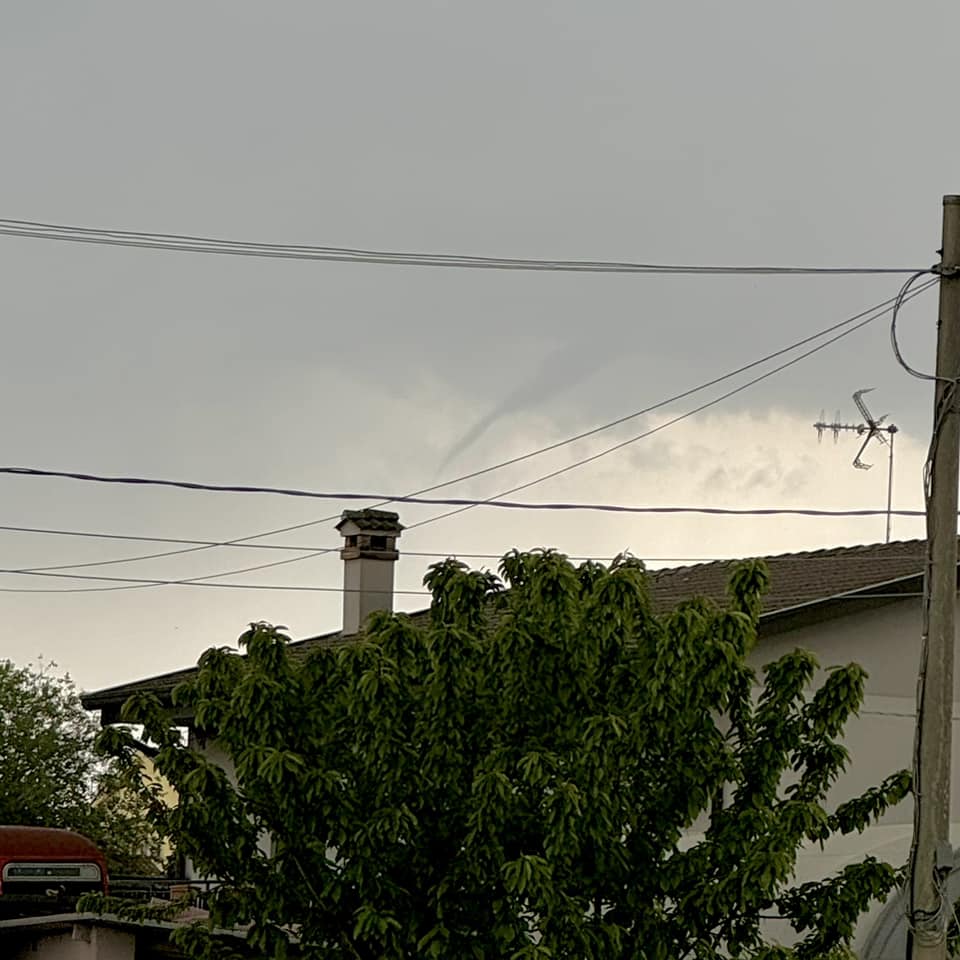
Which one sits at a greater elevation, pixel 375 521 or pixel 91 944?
pixel 375 521

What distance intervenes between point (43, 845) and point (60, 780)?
22.6 meters

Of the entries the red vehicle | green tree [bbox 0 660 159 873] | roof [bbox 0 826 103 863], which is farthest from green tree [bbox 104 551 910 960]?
green tree [bbox 0 660 159 873]

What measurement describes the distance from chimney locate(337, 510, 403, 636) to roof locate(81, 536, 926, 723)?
0.44 m

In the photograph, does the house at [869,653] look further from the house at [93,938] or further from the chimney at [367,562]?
the house at [93,938]

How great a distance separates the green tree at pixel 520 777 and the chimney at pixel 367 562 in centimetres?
1213

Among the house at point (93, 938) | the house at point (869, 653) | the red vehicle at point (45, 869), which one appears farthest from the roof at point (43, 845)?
the house at point (869, 653)

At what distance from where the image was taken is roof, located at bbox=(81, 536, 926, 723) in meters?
19.8

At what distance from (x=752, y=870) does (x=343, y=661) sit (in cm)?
327

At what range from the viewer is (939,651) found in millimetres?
13078

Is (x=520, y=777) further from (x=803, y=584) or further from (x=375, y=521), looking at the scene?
(x=375, y=521)

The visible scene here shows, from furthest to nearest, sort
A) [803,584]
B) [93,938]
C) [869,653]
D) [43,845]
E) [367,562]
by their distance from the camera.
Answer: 1. [43,845]
2. [367,562]
3. [93,938]
4. [803,584]
5. [869,653]

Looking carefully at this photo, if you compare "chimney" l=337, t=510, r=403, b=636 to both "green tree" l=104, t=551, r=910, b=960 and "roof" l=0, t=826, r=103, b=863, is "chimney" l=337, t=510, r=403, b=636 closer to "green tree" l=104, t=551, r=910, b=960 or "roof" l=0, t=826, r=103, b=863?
"roof" l=0, t=826, r=103, b=863

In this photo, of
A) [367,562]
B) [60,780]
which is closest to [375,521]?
[367,562]

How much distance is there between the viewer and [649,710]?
13.3 meters
